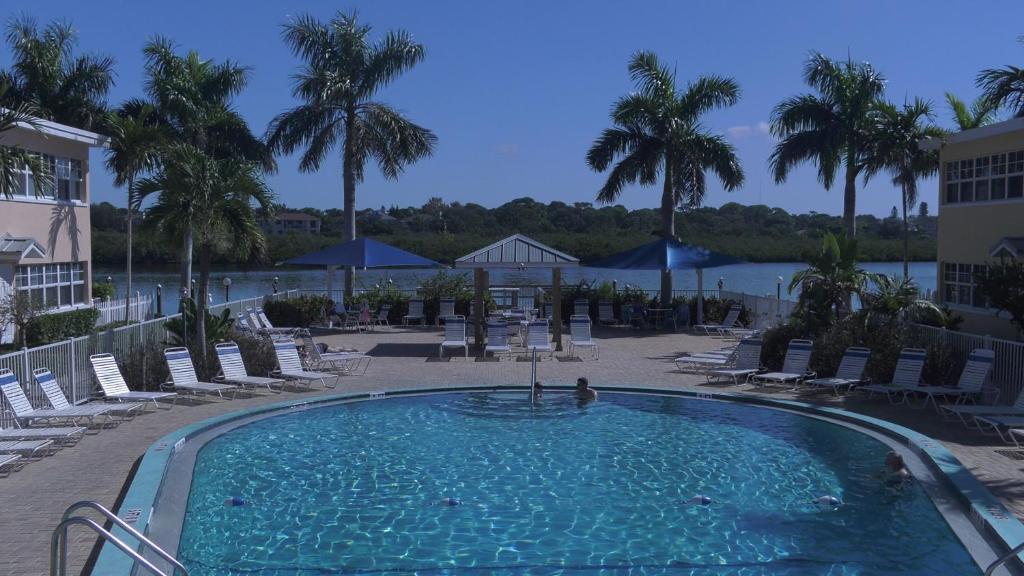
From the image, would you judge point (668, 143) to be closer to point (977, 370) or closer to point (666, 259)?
point (666, 259)

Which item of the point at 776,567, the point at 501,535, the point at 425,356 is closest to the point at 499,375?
the point at 425,356

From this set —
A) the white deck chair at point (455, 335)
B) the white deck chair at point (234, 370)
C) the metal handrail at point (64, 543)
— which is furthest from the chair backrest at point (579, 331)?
the metal handrail at point (64, 543)

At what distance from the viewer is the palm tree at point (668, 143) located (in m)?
26.4

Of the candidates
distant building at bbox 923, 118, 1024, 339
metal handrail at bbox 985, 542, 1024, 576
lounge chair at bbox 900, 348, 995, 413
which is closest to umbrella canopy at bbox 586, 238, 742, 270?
distant building at bbox 923, 118, 1024, 339

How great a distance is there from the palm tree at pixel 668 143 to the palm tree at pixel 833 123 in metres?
1.75

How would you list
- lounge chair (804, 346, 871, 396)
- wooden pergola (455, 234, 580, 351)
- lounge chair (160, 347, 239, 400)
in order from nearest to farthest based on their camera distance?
lounge chair (160, 347, 239, 400) → lounge chair (804, 346, 871, 396) → wooden pergola (455, 234, 580, 351)

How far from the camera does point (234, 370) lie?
14.7 meters

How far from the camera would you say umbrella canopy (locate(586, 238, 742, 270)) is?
71.9 feet

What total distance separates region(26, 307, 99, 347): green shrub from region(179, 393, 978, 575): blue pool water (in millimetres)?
7928

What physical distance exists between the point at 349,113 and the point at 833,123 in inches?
582

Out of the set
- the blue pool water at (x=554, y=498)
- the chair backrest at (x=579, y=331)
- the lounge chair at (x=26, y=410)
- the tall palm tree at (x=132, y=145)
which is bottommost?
→ the blue pool water at (x=554, y=498)

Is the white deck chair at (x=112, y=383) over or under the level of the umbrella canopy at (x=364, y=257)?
under

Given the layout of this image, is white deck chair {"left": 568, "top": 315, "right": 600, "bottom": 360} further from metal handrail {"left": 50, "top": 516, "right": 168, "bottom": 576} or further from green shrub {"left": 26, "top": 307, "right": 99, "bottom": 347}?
metal handrail {"left": 50, "top": 516, "right": 168, "bottom": 576}

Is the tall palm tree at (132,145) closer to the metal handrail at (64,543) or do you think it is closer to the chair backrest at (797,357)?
the chair backrest at (797,357)
